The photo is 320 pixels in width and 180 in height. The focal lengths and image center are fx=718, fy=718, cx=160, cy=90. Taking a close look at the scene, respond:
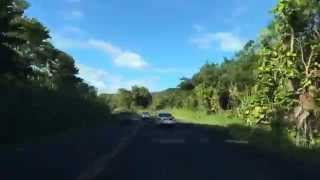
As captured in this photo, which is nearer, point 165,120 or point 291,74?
point 291,74

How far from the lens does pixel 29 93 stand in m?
46.4

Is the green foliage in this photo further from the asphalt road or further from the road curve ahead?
the road curve ahead

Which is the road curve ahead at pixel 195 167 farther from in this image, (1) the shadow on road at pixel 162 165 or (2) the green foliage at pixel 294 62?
(2) the green foliage at pixel 294 62

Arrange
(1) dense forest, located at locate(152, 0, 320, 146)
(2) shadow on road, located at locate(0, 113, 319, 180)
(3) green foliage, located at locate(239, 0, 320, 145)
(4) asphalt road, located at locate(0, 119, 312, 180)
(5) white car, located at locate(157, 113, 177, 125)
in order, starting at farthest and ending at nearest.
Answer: (5) white car, located at locate(157, 113, 177, 125) < (3) green foliage, located at locate(239, 0, 320, 145) < (1) dense forest, located at locate(152, 0, 320, 146) < (2) shadow on road, located at locate(0, 113, 319, 180) < (4) asphalt road, located at locate(0, 119, 312, 180)

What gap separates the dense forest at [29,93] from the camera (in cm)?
4078

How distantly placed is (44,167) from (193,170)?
→ 4.11m

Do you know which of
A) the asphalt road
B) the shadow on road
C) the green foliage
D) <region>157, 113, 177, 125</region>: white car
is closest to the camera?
the asphalt road

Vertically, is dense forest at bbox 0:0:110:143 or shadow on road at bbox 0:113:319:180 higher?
dense forest at bbox 0:0:110:143

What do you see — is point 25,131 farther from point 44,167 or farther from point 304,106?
point 44,167

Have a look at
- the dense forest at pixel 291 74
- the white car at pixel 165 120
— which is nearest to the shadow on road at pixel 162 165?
the dense forest at pixel 291 74

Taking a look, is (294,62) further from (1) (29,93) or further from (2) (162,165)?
(2) (162,165)

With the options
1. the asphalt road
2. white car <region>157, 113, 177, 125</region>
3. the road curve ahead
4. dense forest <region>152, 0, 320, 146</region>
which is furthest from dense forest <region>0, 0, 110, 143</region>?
dense forest <region>152, 0, 320, 146</region>

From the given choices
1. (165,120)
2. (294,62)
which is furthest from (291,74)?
(165,120)

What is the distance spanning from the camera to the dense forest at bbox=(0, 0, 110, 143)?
1606 inches
